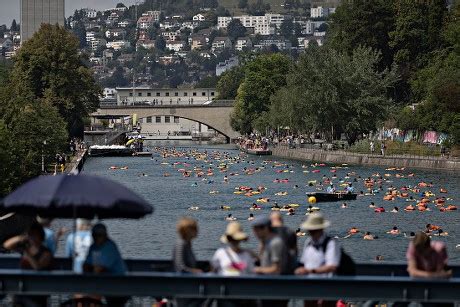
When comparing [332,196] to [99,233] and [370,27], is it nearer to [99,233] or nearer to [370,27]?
[99,233]

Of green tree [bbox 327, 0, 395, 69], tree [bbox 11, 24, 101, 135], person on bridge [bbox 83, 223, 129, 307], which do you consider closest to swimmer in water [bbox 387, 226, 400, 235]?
person on bridge [bbox 83, 223, 129, 307]

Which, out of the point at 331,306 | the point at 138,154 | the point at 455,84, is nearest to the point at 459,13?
the point at 455,84

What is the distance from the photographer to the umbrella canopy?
69.4 feet

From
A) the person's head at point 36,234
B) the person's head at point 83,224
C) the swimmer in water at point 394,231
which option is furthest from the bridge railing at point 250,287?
the swimmer in water at point 394,231

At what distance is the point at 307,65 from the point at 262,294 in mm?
129225

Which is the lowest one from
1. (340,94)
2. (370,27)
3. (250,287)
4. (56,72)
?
(340,94)

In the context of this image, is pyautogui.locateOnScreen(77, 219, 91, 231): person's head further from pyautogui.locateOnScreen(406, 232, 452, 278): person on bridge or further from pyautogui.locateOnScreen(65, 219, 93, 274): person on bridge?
pyautogui.locateOnScreen(406, 232, 452, 278): person on bridge

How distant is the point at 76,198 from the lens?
2112 cm

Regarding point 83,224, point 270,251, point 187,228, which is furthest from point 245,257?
point 83,224

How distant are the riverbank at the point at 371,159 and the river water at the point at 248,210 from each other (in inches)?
89.5

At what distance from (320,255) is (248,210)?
204 feet

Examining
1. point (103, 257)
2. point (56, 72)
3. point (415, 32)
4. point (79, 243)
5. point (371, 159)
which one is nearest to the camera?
point (103, 257)

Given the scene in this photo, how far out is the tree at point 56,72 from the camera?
157750mm

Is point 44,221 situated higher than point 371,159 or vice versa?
point 44,221
